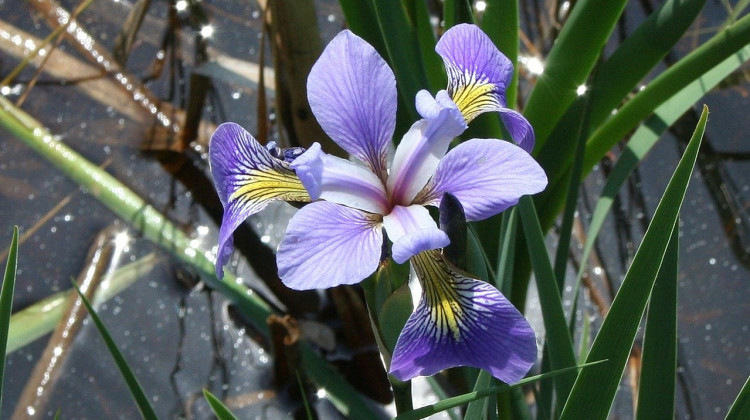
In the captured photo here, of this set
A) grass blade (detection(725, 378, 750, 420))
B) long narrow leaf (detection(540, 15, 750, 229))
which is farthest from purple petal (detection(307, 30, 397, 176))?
long narrow leaf (detection(540, 15, 750, 229))

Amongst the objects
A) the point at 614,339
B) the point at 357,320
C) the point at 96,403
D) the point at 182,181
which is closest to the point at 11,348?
the point at 96,403

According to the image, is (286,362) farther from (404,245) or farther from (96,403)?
(404,245)

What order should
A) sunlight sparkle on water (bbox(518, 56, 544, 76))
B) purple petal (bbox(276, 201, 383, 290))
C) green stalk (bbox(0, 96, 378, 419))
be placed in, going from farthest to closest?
sunlight sparkle on water (bbox(518, 56, 544, 76))
green stalk (bbox(0, 96, 378, 419))
purple petal (bbox(276, 201, 383, 290))

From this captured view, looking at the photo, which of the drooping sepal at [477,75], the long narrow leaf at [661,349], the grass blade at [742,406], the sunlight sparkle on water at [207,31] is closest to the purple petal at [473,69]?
the drooping sepal at [477,75]

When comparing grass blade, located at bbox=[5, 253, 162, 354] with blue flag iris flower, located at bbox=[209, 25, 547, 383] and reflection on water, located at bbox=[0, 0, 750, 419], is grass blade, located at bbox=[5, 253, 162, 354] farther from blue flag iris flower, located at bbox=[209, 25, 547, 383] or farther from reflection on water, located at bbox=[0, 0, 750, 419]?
blue flag iris flower, located at bbox=[209, 25, 547, 383]

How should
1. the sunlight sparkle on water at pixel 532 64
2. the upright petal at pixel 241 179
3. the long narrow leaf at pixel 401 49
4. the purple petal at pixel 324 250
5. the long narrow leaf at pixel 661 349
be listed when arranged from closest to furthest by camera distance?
the purple petal at pixel 324 250 → the upright petal at pixel 241 179 → the long narrow leaf at pixel 661 349 → the long narrow leaf at pixel 401 49 → the sunlight sparkle on water at pixel 532 64

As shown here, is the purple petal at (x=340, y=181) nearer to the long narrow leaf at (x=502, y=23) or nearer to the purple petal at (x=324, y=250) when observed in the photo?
the purple petal at (x=324, y=250)

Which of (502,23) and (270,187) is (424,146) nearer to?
(270,187)
